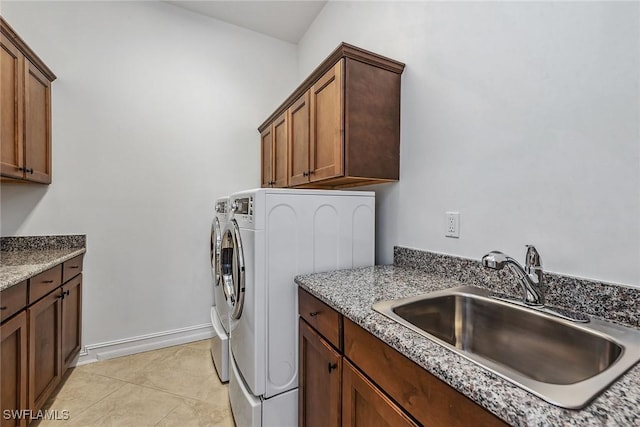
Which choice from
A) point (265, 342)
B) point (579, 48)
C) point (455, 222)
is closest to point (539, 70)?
point (579, 48)

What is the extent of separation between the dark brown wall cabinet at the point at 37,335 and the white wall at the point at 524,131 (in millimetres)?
1900

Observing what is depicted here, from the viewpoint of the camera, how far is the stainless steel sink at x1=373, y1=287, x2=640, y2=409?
571 millimetres

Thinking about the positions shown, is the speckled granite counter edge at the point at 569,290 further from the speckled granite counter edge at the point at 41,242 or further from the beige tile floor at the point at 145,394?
the speckled granite counter edge at the point at 41,242

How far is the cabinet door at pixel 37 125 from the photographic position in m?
1.82

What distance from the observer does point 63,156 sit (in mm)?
2145

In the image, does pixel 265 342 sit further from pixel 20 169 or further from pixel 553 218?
pixel 20 169

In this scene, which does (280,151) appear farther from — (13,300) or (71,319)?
(71,319)

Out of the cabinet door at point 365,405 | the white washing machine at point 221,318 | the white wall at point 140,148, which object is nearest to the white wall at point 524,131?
the cabinet door at point 365,405

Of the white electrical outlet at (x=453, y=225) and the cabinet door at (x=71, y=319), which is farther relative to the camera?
the cabinet door at (x=71, y=319)

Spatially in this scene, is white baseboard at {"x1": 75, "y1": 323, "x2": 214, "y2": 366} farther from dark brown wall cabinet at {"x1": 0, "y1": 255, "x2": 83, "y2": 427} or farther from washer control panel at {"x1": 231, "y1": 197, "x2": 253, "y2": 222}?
washer control panel at {"x1": 231, "y1": 197, "x2": 253, "y2": 222}

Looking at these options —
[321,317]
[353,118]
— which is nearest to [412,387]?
[321,317]

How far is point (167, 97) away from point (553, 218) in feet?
9.15

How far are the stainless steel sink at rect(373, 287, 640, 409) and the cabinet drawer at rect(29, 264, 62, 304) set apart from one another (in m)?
1.69

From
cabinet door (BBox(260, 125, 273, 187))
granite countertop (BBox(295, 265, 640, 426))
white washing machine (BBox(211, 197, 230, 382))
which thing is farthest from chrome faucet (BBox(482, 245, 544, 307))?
cabinet door (BBox(260, 125, 273, 187))
